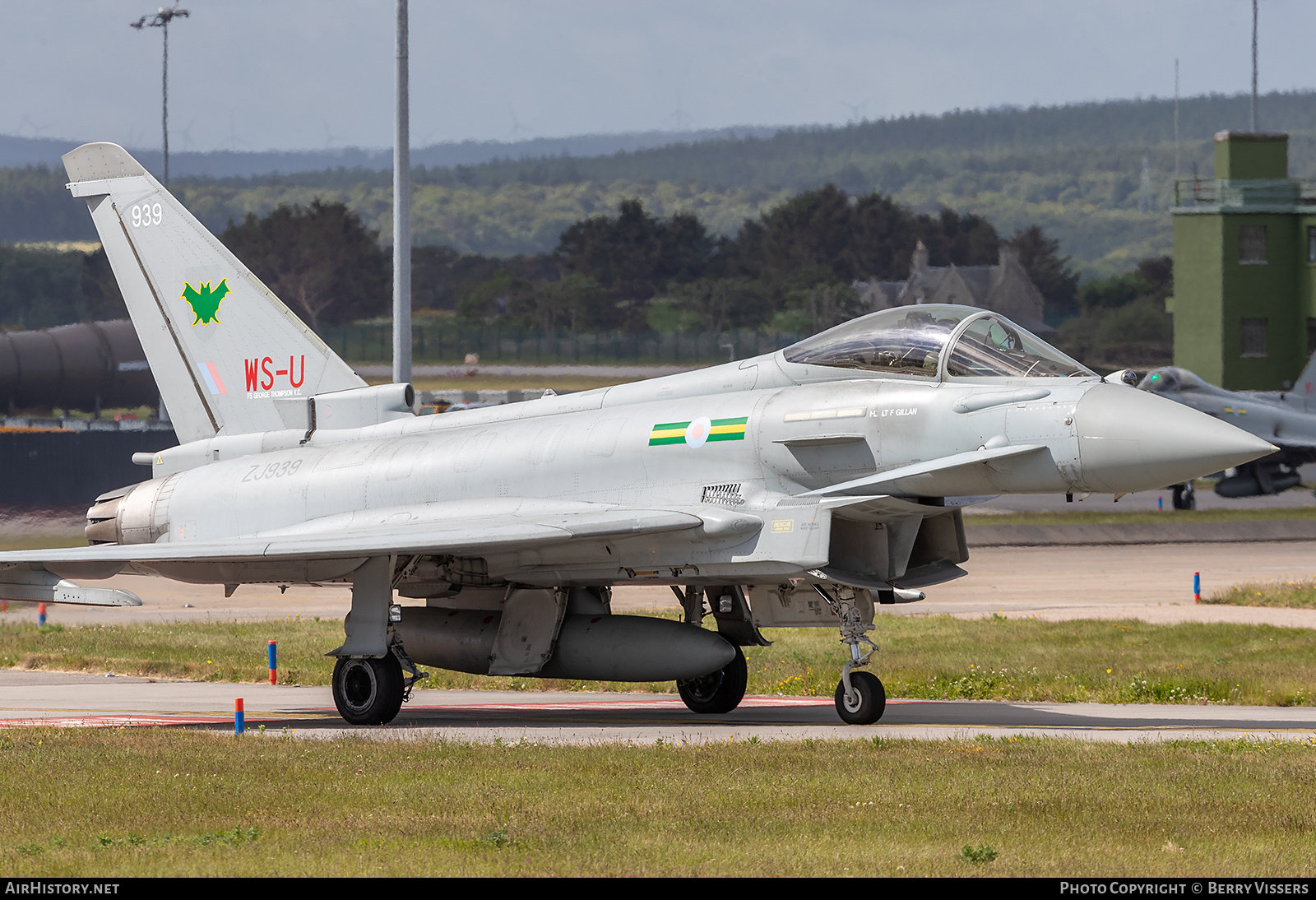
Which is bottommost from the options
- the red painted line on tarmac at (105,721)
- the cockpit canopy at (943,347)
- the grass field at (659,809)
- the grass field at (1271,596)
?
the grass field at (1271,596)

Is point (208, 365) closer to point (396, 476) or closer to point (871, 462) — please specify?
point (396, 476)

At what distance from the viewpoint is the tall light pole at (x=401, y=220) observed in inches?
907

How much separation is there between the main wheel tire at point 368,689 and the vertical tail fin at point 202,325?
158 inches

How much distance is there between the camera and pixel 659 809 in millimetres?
9367

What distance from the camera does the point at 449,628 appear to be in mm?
15875

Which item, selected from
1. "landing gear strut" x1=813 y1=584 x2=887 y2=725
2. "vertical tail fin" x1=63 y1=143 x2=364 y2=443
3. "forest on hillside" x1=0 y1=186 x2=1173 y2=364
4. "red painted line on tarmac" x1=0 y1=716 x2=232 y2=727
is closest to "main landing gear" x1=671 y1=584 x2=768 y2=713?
"landing gear strut" x1=813 y1=584 x2=887 y2=725

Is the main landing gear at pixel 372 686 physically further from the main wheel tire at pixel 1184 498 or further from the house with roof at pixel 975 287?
the house with roof at pixel 975 287

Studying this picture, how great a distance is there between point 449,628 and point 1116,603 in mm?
17157

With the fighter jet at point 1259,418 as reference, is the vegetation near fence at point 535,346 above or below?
above

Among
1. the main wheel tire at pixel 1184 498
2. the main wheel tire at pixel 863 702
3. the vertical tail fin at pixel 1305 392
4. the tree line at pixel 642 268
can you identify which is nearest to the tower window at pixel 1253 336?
the vertical tail fin at pixel 1305 392

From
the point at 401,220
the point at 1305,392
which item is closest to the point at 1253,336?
the point at 1305,392

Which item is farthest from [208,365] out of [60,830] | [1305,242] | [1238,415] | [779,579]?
[1305,242]

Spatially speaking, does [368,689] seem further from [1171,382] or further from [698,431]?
[1171,382]

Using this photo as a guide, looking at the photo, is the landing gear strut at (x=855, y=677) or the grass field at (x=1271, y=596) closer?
the landing gear strut at (x=855, y=677)
